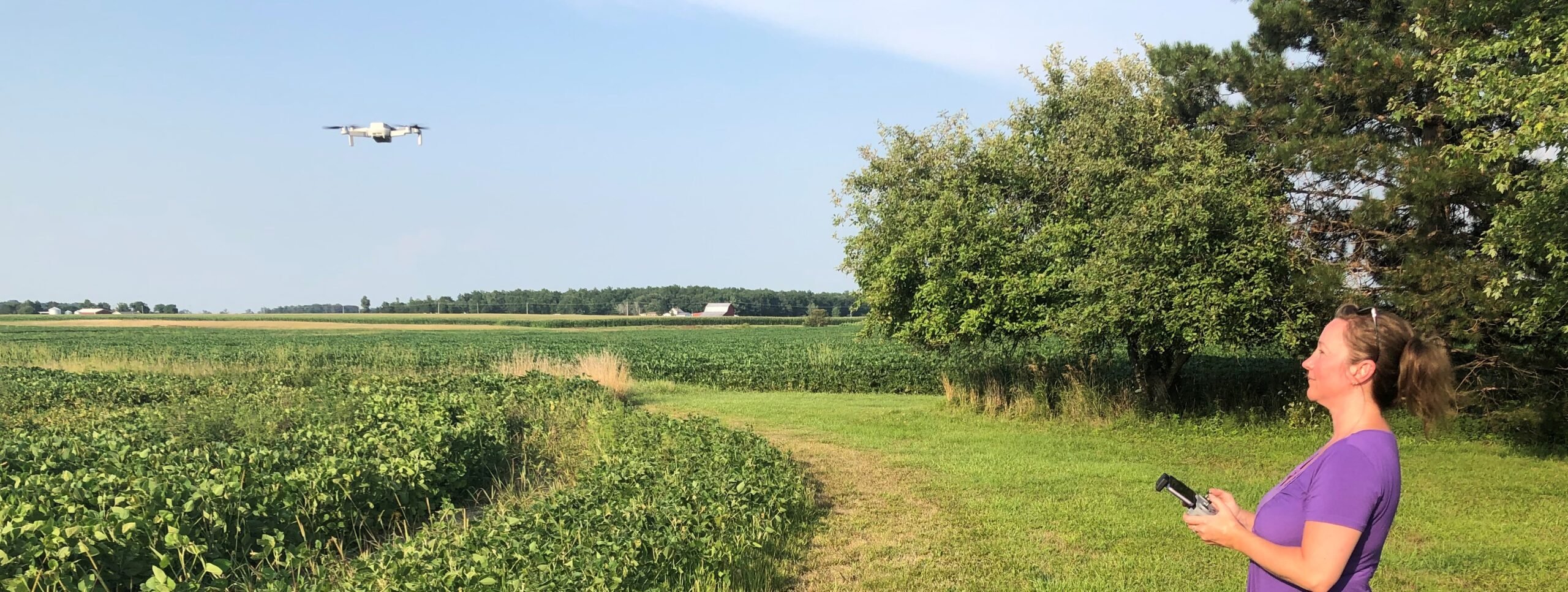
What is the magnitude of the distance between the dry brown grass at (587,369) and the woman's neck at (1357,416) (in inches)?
753

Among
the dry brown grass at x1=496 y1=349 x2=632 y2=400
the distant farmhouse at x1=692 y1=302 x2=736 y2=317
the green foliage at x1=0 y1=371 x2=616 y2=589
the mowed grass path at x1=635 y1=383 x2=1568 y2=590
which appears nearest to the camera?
the green foliage at x1=0 y1=371 x2=616 y2=589

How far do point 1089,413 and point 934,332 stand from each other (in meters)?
3.07

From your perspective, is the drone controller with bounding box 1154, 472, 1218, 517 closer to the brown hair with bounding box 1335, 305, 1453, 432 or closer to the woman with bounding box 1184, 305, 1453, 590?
the woman with bounding box 1184, 305, 1453, 590

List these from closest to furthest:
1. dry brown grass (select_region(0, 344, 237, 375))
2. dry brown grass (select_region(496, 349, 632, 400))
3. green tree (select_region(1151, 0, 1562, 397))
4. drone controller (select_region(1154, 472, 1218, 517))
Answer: drone controller (select_region(1154, 472, 1218, 517)), green tree (select_region(1151, 0, 1562, 397)), dry brown grass (select_region(496, 349, 632, 400)), dry brown grass (select_region(0, 344, 237, 375))

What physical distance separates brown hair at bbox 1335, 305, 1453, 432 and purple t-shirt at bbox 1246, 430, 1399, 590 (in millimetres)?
138

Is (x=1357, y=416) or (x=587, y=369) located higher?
(x=1357, y=416)

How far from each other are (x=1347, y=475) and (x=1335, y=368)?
1.24 feet

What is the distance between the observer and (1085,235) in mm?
15383

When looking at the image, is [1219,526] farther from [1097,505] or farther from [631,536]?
[1097,505]

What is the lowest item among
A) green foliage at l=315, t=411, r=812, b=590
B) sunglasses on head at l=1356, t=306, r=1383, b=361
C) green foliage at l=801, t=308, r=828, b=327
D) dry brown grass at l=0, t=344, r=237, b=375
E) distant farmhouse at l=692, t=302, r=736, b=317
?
green foliage at l=315, t=411, r=812, b=590

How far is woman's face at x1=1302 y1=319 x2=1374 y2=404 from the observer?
2.69 m

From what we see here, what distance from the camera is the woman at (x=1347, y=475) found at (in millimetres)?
2512

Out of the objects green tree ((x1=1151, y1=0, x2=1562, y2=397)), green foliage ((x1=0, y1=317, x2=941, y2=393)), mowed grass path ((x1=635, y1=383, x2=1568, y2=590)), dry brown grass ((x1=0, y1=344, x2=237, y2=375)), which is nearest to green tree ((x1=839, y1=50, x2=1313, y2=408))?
green tree ((x1=1151, y1=0, x2=1562, y2=397))

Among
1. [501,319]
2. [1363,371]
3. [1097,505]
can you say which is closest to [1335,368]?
[1363,371]
